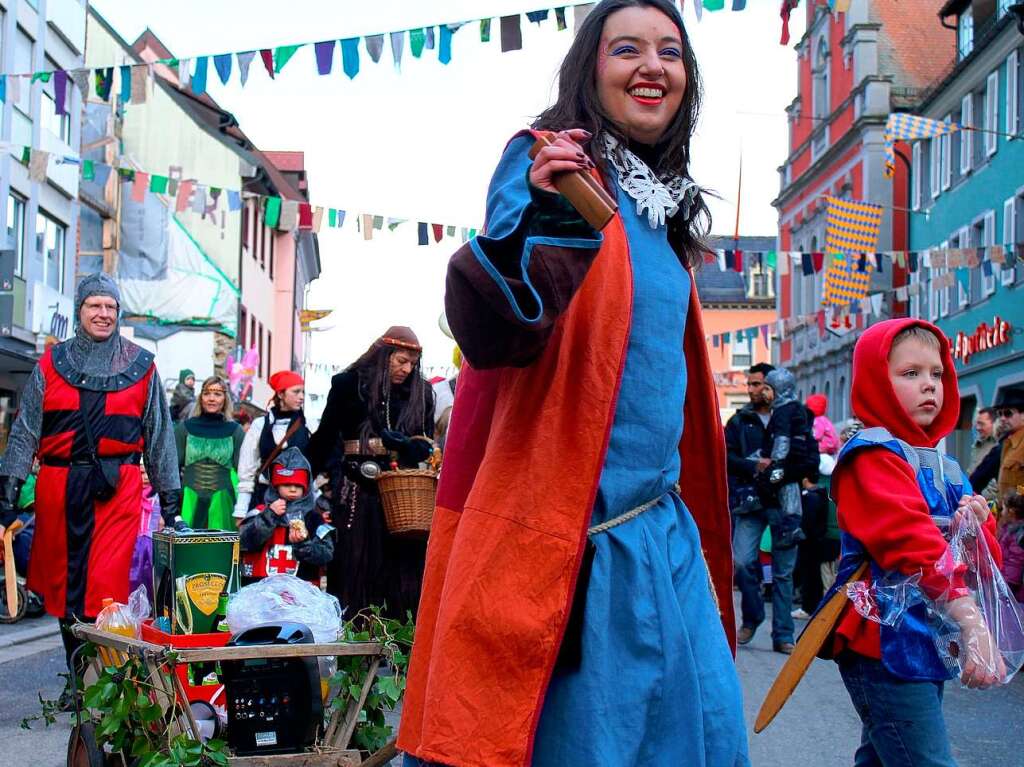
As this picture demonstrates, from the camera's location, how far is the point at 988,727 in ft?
23.5

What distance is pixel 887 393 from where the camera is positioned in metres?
4.07

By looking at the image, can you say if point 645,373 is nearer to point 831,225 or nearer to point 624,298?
point 624,298

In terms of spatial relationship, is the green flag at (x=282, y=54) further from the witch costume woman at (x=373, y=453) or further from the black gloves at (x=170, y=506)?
the black gloves at (x=170, y=506)

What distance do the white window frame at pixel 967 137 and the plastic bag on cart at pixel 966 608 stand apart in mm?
28805

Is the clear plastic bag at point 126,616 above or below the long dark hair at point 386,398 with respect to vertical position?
below

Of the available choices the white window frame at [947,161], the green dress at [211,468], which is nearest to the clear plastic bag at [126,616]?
the green dress at [211,468]

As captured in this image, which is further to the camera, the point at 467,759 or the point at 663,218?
the point at 663,218

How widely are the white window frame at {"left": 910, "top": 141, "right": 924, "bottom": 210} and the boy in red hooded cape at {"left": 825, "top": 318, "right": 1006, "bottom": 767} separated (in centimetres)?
3317

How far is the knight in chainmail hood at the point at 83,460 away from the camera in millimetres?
6164

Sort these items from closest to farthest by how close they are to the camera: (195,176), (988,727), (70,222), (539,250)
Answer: (539,250)
(988,727)
(70,222)
(195,176)

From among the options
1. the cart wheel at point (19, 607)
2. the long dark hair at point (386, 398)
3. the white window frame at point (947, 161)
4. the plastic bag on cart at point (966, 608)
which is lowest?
the cart wheel at point (19, 607)

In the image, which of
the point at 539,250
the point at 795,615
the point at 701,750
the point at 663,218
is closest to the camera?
the point at 539,250

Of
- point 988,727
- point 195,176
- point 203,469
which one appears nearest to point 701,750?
point 988,727

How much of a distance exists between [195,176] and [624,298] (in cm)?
3891
